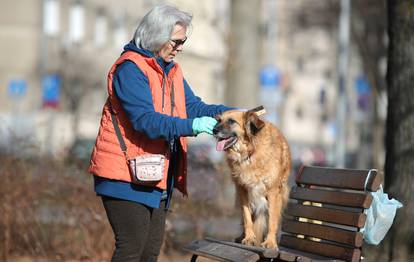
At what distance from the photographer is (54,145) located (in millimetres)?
11570

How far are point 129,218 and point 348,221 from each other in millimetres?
1497

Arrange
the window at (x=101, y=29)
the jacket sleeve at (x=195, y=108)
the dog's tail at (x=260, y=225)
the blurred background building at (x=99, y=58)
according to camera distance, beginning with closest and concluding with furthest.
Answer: the jacket sleeve at (x=195, y=108) → the dog's tail at (x=260, y=225) → the blurred background building at (x=99, y=58) → the window at (x=101, y=29)

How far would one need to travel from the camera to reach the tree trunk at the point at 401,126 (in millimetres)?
8164

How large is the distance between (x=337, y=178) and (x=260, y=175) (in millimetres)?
582

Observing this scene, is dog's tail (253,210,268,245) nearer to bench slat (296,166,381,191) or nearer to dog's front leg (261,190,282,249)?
dog's front leg (261,190,282,249)

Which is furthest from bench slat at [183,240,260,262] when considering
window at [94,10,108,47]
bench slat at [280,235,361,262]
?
window at [94,10,108,47]

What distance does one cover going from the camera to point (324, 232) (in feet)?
22.5

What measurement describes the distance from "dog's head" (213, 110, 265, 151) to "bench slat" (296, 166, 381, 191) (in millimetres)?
561

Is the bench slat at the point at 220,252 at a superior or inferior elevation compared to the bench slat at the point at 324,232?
inferior

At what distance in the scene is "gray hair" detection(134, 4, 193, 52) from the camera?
19.4 feet

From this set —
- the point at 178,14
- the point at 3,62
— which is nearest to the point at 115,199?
the point at 178,14

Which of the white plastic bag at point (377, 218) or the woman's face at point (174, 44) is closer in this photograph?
the woman's face at point (174, 44)

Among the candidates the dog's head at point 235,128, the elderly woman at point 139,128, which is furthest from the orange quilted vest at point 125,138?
the dog's head at point 235,128

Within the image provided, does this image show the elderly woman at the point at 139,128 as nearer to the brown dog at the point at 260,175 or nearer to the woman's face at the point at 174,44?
the woman's face at the point at 174,44
